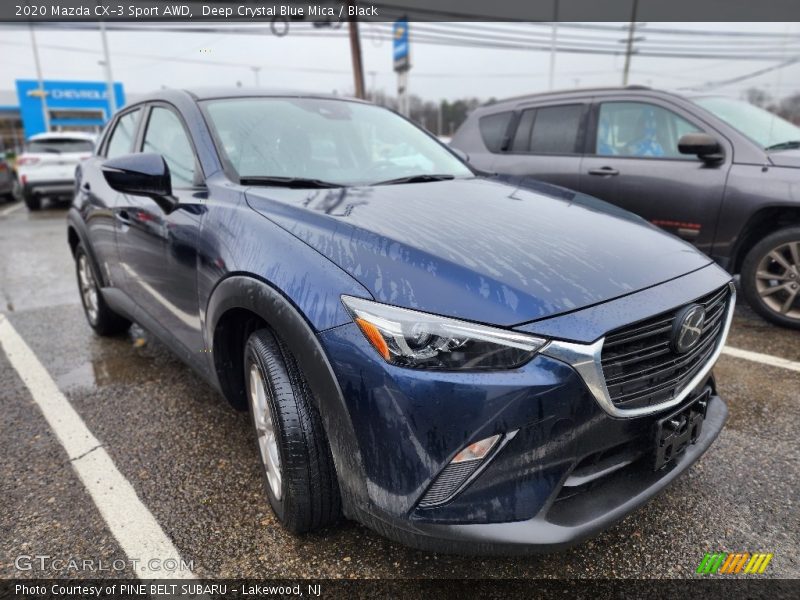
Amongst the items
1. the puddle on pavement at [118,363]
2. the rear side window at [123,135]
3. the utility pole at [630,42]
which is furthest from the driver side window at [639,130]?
the utility pole at [630,42]

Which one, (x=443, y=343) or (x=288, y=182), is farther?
(x=288, y=182)

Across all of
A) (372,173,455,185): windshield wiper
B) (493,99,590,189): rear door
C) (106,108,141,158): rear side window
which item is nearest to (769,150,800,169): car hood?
→ (493,99,590,189): rear door

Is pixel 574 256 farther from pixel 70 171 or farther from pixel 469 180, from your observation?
pixel 70 171

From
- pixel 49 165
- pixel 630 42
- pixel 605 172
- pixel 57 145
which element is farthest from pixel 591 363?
pixel 630 42

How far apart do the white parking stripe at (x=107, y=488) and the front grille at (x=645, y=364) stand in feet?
4.92

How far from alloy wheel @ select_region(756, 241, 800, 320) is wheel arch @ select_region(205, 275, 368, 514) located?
3.69m

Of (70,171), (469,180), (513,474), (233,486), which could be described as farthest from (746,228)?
(70,171)

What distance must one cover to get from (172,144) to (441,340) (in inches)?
81.8

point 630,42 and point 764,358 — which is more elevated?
point 630,42

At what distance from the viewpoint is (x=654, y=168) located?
14.5 ft

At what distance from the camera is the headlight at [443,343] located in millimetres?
1464

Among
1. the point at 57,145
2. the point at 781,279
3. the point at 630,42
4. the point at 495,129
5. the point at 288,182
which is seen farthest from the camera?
the point at 630,42

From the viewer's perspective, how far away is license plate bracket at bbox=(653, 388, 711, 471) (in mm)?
1655

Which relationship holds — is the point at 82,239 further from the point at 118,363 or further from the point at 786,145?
the point at 786,145
